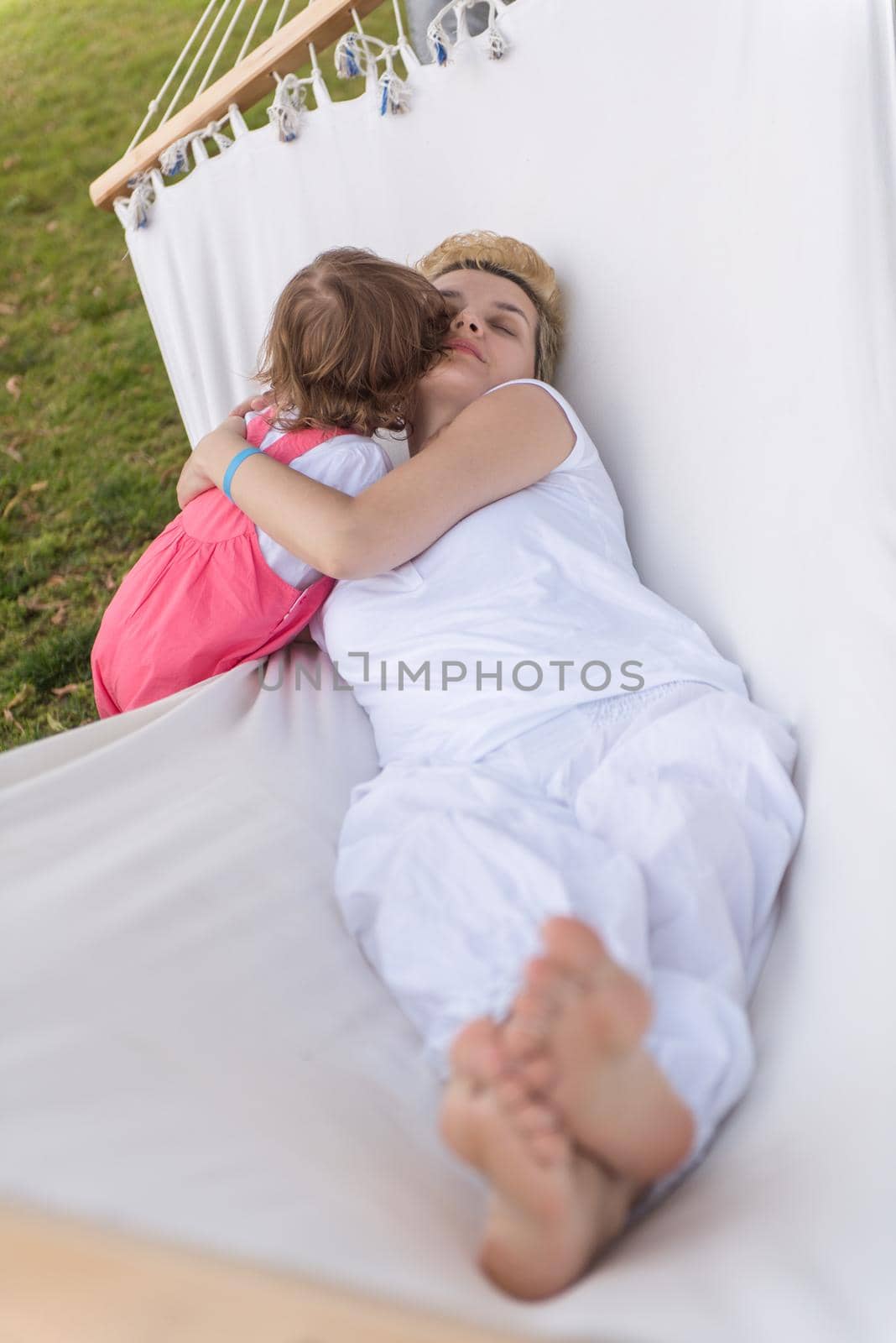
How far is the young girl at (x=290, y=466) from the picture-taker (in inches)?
52.9

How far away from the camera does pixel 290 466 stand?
1.36 meters

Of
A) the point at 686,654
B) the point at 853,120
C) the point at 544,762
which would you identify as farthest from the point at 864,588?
the point at 853,120

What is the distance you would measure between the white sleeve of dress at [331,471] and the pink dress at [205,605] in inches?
0.5

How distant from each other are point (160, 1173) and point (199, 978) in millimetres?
240

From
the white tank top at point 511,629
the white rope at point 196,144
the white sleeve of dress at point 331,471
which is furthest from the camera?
the white rope at point 196,144

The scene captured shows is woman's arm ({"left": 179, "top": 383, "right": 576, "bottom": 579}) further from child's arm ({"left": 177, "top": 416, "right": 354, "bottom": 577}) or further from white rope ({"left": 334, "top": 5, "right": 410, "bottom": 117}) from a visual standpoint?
white rope ({"left": 334, "top": 5, "right": 410, "bottom": 117})

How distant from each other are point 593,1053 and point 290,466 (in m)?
0.90

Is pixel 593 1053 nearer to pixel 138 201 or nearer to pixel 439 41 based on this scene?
pixel 439 41

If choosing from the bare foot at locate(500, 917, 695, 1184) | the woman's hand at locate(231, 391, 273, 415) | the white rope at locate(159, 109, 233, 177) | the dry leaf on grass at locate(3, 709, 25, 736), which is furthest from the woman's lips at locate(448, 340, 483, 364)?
the dry leaf on grass at locate(3, 709, 25, 736)

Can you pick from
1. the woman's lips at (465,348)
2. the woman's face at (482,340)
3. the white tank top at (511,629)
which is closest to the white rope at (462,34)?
the woman's face at (482,340)

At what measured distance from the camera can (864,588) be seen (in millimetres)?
1113

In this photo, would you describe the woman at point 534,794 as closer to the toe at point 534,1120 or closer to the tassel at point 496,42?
the toe at point 534,1120

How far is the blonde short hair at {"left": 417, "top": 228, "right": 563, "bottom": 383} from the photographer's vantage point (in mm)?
1501

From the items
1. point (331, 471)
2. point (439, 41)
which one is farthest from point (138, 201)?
point (331, 471)
